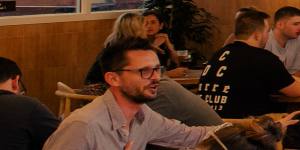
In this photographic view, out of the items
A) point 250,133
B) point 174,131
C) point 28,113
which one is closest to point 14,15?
point 28,113

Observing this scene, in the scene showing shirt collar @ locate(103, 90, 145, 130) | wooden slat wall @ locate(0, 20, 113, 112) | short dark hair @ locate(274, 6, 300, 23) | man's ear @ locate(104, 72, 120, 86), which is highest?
man's ear @ locate(104, 72, 120, 86)

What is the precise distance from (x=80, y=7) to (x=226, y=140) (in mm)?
5558

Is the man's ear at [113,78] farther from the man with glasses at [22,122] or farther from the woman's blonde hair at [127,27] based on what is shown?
the woman's blonde hair at [127,27]

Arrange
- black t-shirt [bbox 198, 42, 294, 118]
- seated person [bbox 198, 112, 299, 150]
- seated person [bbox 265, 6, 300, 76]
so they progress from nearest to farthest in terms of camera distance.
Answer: seated person [bbox 198, 112, 299, 150] → black t-shirt [bbox 198, 42, 294, 118] → seated person [bbox 265, 6, 300, 76]

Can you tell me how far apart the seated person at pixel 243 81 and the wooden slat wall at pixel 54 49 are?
8.88 ft

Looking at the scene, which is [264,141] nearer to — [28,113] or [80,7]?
[28,113]

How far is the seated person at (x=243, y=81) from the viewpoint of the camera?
4312mm

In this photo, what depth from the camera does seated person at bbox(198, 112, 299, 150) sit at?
1.91 m

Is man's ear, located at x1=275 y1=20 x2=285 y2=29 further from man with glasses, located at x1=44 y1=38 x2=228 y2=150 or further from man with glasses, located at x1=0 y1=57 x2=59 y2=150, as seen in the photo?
man with glasses, located at x1=44 y1=38 x2=228 y2=150

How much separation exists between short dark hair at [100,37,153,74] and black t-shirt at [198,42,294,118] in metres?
1.62

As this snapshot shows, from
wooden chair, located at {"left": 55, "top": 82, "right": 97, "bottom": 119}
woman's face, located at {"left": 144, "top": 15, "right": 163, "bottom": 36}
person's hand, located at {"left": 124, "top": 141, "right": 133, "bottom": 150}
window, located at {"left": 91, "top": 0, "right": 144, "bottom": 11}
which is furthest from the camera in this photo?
window, located at {"left": 91, "top": 0, "right": 144, "bottom": 11}

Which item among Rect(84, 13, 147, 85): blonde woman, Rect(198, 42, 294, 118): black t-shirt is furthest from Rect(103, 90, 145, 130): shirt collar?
Rect(84, 13, 147, 85): blonde woman

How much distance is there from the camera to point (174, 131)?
3.07 metres

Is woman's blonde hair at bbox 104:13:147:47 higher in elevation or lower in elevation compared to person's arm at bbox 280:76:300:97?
higher
